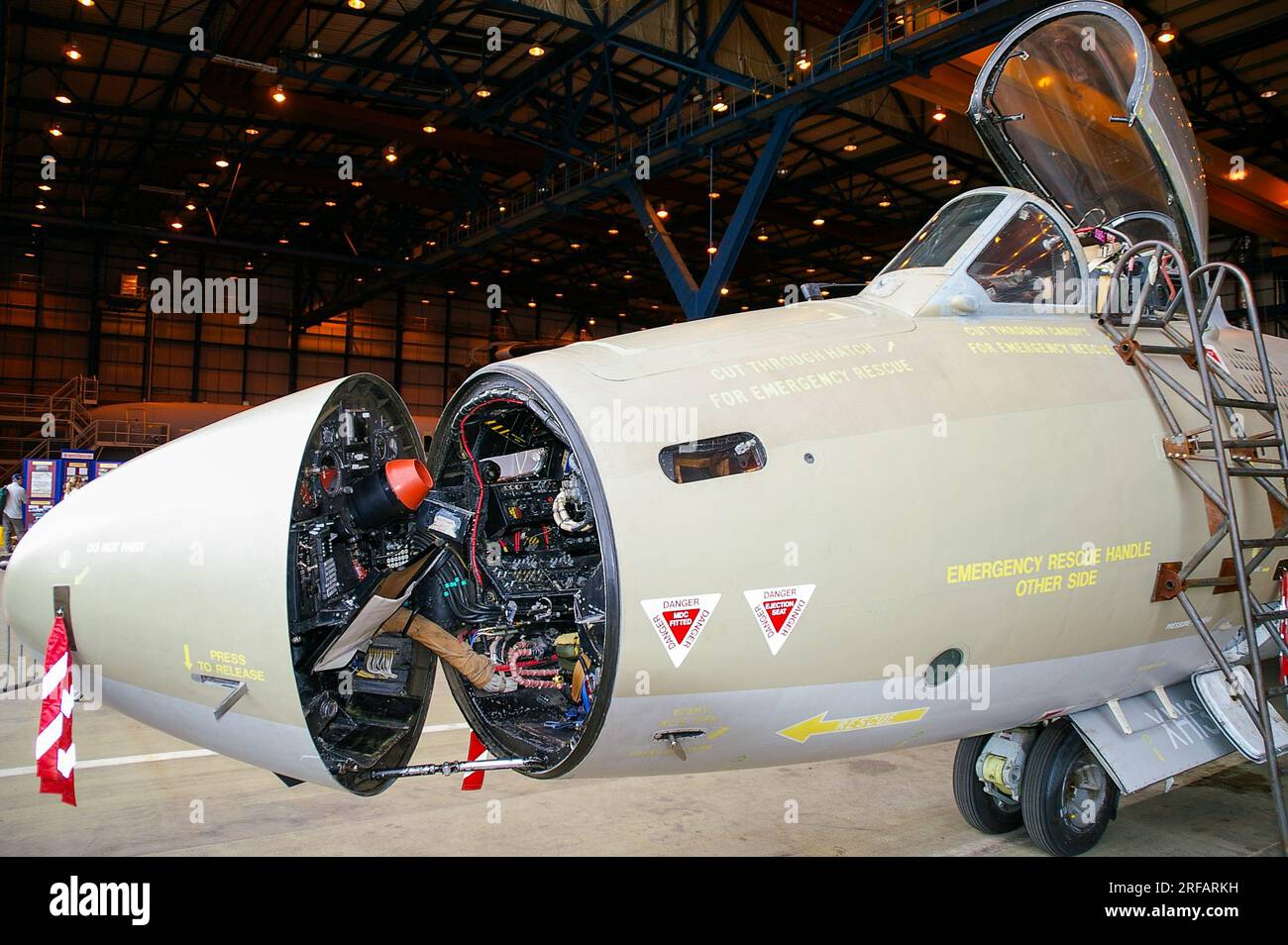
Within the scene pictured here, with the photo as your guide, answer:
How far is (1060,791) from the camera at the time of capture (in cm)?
538

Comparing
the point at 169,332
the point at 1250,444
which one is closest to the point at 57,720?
the point at 1250,444

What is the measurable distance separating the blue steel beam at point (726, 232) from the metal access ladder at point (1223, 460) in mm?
14918

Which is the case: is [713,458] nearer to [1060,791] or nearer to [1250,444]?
[1250,444]

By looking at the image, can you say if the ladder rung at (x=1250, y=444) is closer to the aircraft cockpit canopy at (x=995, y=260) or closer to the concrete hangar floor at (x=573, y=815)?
the aircraft cockpit canopy at (x=995, y=260)

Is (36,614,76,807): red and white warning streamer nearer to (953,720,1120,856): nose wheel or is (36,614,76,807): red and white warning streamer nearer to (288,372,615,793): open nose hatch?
(288,372,615,793): open nose hatch

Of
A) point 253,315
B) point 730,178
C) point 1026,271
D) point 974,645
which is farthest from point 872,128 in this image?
point 253,315

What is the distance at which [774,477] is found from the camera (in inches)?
143

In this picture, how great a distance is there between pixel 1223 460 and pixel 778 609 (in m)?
2.44

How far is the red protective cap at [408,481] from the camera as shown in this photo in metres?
4.59

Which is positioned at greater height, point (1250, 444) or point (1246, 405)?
point (1246, 405)

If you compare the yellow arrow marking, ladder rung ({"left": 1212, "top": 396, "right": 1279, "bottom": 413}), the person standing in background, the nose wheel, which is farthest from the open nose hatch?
the person standing in background

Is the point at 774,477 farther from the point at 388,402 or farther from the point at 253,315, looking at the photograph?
the point at 253,315

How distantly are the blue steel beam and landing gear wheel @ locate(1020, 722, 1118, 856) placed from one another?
1587cm
